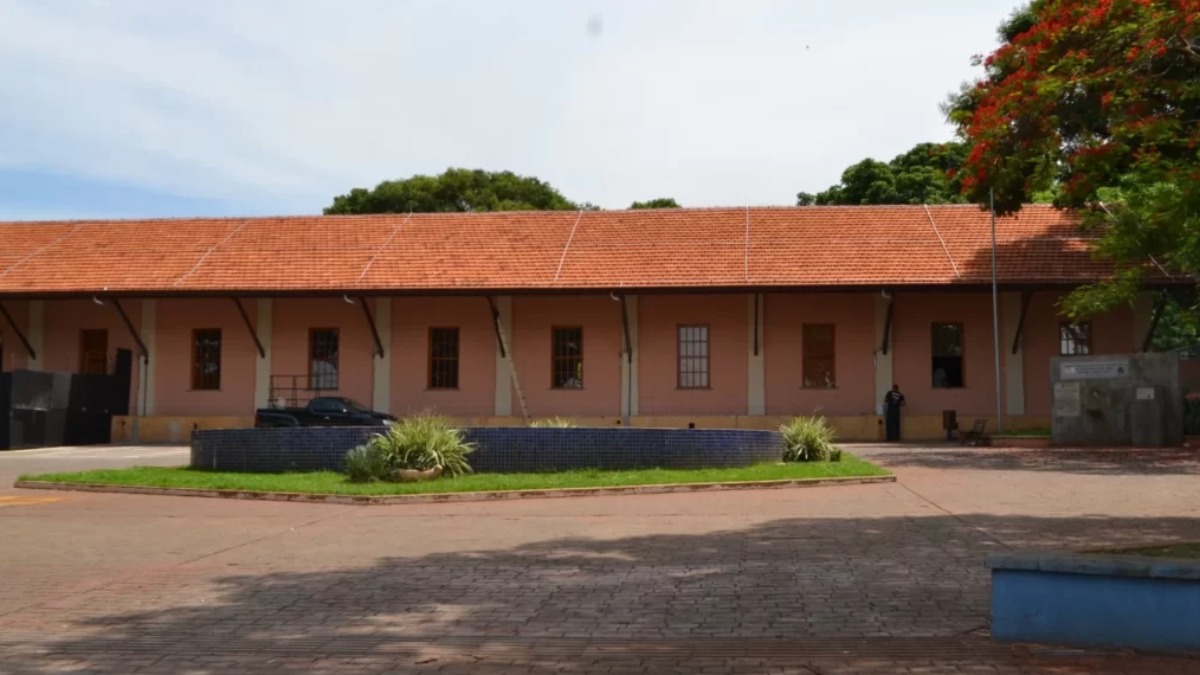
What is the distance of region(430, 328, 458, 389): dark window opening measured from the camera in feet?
105

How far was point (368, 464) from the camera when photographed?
55.8 feet

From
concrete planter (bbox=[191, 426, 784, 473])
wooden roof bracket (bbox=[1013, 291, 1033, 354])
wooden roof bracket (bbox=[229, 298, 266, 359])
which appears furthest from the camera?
wooden roof bracket (bbox=[229, 298, 266, 359])

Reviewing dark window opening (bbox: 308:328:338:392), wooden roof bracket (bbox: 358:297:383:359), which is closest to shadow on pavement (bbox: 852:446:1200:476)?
wooden roof bracket (bbox: 358:297:383:359)

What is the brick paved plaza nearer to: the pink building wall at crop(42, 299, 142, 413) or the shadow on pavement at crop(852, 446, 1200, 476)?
the shadow on pavement at crop(852, 446, 1200, 476)

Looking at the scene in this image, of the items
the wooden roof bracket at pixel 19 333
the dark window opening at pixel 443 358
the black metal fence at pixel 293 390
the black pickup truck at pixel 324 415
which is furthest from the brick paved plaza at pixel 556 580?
the wooden roof bracket at pixel 19 333

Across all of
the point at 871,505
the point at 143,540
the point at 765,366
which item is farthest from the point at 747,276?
the point at 143,540

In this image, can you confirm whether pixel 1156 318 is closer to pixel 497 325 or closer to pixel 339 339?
pixel 497 325

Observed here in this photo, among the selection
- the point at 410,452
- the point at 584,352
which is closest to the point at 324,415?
the point at 584,352

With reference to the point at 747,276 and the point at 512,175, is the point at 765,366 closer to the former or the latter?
the point at 747,276

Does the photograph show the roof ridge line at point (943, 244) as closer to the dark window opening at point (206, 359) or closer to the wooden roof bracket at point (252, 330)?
the wooden roof bracket at point (252, 330)

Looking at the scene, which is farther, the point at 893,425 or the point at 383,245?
the point at 383,245

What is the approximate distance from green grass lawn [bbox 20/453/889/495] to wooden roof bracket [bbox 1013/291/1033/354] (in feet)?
40.7

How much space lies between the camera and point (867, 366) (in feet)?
99.6

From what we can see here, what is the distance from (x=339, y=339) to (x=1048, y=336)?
19421 mm
